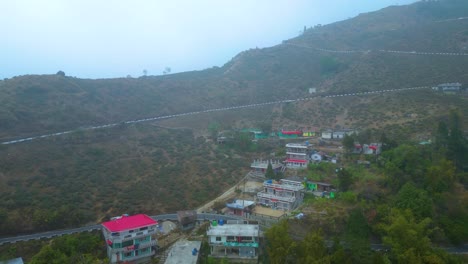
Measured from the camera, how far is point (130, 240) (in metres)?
24.7

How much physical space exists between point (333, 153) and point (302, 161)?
3.97 meters

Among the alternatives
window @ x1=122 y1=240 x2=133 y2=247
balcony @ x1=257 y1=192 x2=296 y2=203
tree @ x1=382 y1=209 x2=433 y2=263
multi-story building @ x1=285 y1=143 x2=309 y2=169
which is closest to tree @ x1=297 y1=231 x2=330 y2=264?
tree @ x1=382 y1=209 x2=433 y2=263

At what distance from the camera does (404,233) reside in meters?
21.8

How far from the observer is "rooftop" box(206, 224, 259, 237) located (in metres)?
24.5

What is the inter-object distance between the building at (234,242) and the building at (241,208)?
15.7ft

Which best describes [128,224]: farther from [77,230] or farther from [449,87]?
[449,87]

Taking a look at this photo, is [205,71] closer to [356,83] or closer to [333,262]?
[356,83]

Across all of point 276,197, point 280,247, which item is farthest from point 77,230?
point 276,197

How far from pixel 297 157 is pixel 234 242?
17256 millimetres

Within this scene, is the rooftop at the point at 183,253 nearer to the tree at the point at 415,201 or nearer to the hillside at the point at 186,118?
the hillside at the point at 186,118

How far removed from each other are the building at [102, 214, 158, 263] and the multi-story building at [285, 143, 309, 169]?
59.9 ft

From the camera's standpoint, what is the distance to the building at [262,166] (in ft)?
123

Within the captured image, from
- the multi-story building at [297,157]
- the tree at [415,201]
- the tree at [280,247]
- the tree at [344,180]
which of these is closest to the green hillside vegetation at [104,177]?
the multi-story building at [297,157]

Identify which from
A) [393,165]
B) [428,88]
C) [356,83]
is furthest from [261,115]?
[393,165]
